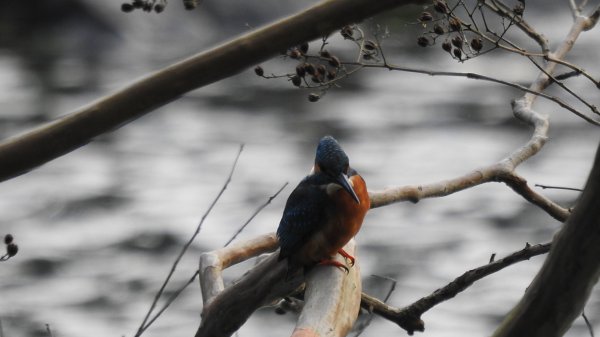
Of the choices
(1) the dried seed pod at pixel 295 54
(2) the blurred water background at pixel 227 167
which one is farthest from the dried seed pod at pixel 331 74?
(2) the blurred water background at pixel 227 167

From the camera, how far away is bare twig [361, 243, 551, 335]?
7.39 ft

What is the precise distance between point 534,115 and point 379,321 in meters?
3.03

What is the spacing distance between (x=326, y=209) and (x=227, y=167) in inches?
196

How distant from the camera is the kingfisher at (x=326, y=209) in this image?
2.57 meters

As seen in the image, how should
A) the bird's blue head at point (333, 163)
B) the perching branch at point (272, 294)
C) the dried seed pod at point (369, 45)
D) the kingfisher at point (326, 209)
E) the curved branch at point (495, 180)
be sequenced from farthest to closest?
the curved branch at point (495, 180)
the bird's blue head at point (333, 163)
the kingfisher at point (326, 209)
the dried seed pod at point (369, 45)
the perching branch at point (272, 294)

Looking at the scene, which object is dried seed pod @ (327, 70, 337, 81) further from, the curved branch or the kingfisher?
the curved branch

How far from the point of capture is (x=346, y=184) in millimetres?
2633

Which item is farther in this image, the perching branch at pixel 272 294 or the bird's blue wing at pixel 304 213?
the bird's blue wing at pixel 304 213

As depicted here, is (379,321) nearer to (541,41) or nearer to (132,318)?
(132,318)

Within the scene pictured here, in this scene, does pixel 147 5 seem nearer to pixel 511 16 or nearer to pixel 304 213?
pixel 511 16

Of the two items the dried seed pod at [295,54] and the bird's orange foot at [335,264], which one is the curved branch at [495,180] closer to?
the bird's orange foot at [335,264]

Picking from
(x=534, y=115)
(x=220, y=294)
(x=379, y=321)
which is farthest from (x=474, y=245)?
(x=220, y=294)

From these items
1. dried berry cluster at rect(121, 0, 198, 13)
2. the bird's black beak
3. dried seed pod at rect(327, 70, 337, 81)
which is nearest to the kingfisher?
the bird's black beak

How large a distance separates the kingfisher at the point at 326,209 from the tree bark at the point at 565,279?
103 centimetres
